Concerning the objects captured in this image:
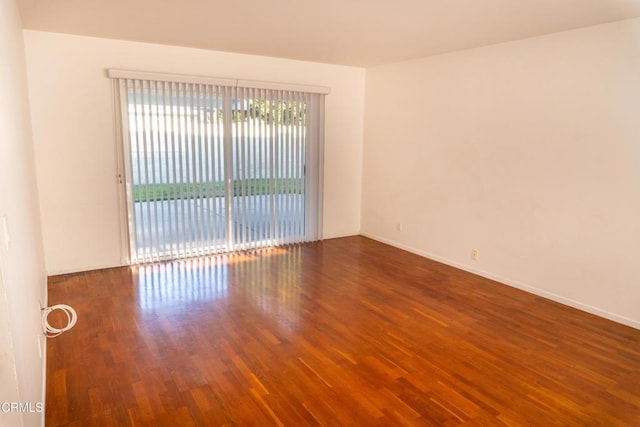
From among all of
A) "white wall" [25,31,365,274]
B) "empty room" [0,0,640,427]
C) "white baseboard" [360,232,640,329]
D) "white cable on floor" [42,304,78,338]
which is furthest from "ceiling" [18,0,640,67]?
"white baseboard" [360,232,640,329]

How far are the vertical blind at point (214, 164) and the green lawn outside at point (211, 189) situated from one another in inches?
0.5

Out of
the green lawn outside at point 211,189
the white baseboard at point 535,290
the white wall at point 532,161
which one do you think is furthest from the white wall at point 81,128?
the white baseboard at point 535,290

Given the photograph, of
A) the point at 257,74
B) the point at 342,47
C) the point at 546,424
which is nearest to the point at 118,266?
the point at 257,74

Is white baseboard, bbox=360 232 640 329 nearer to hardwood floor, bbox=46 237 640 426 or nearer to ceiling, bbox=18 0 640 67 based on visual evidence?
hardwood floor, bbox=46 237 640 426

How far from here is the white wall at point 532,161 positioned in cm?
356

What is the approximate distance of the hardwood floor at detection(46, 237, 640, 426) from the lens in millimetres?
2377

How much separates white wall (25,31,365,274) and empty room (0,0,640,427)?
0.02 metres

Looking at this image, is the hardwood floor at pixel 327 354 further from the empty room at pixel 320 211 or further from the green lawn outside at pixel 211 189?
the green lawn outside at pixel 211 189

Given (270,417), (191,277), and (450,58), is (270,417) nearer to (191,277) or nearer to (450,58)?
(191,277)

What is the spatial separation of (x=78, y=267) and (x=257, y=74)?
3142mm

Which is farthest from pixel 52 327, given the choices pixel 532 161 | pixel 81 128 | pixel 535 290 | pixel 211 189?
pixel 532 161

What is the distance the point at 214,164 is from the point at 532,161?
3.59m

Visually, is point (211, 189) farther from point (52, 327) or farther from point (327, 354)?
point (327, 354)

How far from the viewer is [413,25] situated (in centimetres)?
372
